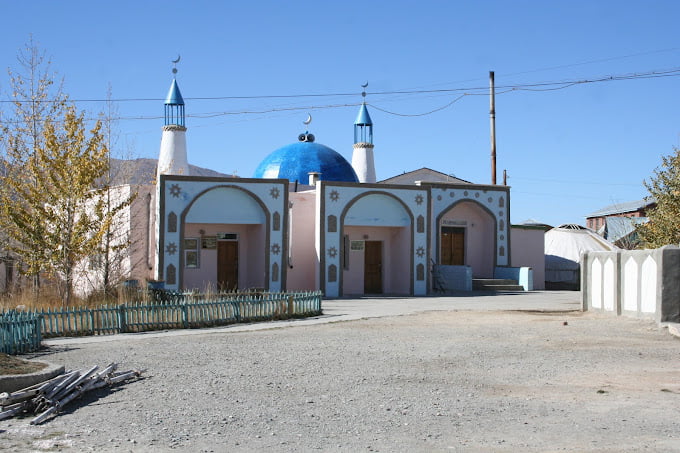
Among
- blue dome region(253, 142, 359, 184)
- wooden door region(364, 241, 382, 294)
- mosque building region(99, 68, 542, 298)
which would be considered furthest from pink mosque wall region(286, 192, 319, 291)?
blue dome region(253, 142, 359, 184)

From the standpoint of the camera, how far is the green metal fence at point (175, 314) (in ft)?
49.4

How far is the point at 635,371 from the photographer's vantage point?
35.9 feet

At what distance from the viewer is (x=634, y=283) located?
59.7 feet

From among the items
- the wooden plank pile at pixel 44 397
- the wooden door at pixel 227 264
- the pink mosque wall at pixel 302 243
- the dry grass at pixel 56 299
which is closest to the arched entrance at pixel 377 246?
the pink mosque wall at pixel 302 243

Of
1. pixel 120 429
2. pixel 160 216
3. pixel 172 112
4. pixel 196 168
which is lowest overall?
pixel 120 429

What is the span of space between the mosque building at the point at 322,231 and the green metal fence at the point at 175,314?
6.30 m

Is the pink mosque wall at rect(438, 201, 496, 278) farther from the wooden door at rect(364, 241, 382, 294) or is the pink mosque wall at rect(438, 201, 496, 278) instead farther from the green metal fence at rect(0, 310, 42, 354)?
the green metal fence at rect(0, 310, 42, 354)

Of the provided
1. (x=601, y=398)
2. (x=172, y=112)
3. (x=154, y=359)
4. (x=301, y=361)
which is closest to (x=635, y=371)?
(x=601, y=398)

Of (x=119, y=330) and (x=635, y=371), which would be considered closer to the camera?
(x=635, y=371)

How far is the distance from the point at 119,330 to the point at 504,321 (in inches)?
336

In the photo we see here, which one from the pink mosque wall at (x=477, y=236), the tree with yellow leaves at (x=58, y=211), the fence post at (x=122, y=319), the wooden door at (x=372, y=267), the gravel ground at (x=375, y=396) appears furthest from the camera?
the pink mosque wall at (x=477, y=236)

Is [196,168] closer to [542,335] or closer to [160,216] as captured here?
[160,216]

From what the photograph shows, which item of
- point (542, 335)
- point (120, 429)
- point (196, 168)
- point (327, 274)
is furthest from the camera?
point (196, 168)

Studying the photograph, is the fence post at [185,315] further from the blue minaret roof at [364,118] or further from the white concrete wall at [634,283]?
the blue minaret roof at [364,118]
